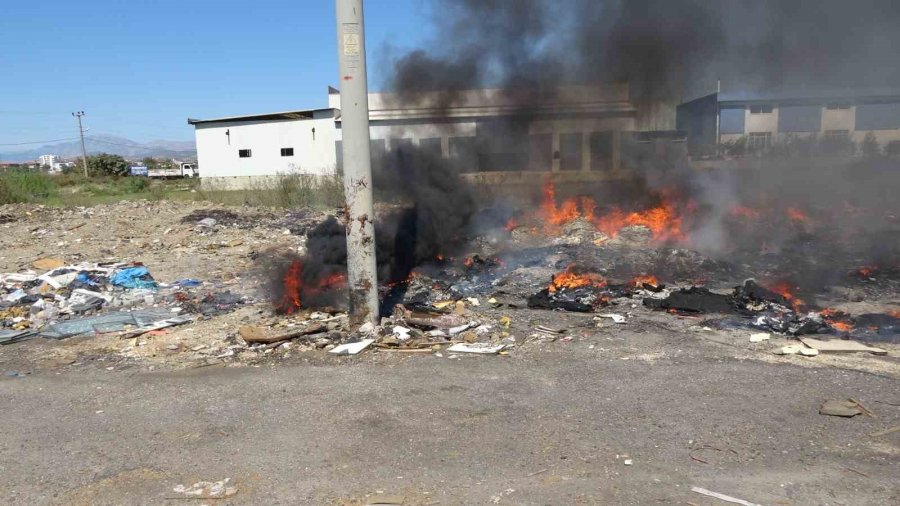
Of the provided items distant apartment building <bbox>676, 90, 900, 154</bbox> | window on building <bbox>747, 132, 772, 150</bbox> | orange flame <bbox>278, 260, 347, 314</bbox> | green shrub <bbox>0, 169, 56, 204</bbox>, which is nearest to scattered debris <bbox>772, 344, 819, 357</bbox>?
orange flame <bbox>278, 260, 347, 314</bbox>

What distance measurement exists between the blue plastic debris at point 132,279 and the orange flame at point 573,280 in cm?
597

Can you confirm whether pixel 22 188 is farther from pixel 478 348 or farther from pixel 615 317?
pixel 615 317

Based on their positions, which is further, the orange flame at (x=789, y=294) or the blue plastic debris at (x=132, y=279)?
the blue plastic debris at (x=132, y=279)

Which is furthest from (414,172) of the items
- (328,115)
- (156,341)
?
(328,115)

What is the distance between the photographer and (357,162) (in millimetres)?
5902

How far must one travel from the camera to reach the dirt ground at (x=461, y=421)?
3.13 metres

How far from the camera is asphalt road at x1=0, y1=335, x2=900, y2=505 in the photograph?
3109 millimetres

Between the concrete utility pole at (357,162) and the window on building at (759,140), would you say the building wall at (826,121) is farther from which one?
the concrete utility pole at (357,162)

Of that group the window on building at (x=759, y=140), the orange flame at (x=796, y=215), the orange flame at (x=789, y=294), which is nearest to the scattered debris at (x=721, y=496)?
the orange flame at (x=789, y=294)

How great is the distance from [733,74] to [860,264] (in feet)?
17.3

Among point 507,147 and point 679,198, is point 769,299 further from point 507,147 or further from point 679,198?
point 507,147

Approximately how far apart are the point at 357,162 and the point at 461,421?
3.01 m

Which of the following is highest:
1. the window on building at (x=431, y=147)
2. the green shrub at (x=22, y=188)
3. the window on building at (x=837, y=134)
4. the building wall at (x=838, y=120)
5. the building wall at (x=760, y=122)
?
the building wall at (x=760, y=122)

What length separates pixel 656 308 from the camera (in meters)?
6.74
